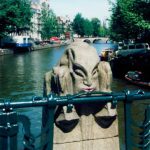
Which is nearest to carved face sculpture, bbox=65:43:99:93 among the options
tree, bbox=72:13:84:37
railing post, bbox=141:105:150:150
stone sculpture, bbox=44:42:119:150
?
stone sculpture, bbox=44:42:119:150

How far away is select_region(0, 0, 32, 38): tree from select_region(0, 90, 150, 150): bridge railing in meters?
66.6

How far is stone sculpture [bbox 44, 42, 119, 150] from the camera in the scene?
11.7 feet

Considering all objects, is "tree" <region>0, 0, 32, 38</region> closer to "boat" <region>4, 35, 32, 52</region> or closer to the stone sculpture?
"boat" <region>4, 35, 32, 52</region>

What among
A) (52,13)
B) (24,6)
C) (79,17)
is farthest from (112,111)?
(79,17)

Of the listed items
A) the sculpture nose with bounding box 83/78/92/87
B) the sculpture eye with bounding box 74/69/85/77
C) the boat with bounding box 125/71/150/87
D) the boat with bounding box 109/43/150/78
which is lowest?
the boat with bounding box 125/71/150/87

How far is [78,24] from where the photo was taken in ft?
590

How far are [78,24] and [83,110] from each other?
177314mm

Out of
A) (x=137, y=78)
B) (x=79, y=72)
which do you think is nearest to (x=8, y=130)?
(x=79, y=72)

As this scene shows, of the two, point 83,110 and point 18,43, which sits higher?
point 83,110

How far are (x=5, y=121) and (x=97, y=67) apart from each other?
1.19 metres

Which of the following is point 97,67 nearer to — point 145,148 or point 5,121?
point 145,148

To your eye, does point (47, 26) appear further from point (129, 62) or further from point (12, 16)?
point (129, 62)

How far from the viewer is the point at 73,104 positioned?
3.26m

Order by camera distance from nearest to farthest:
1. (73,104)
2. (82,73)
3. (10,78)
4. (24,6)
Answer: (73,104)
(82,73)
(10,78)
(24,6)
